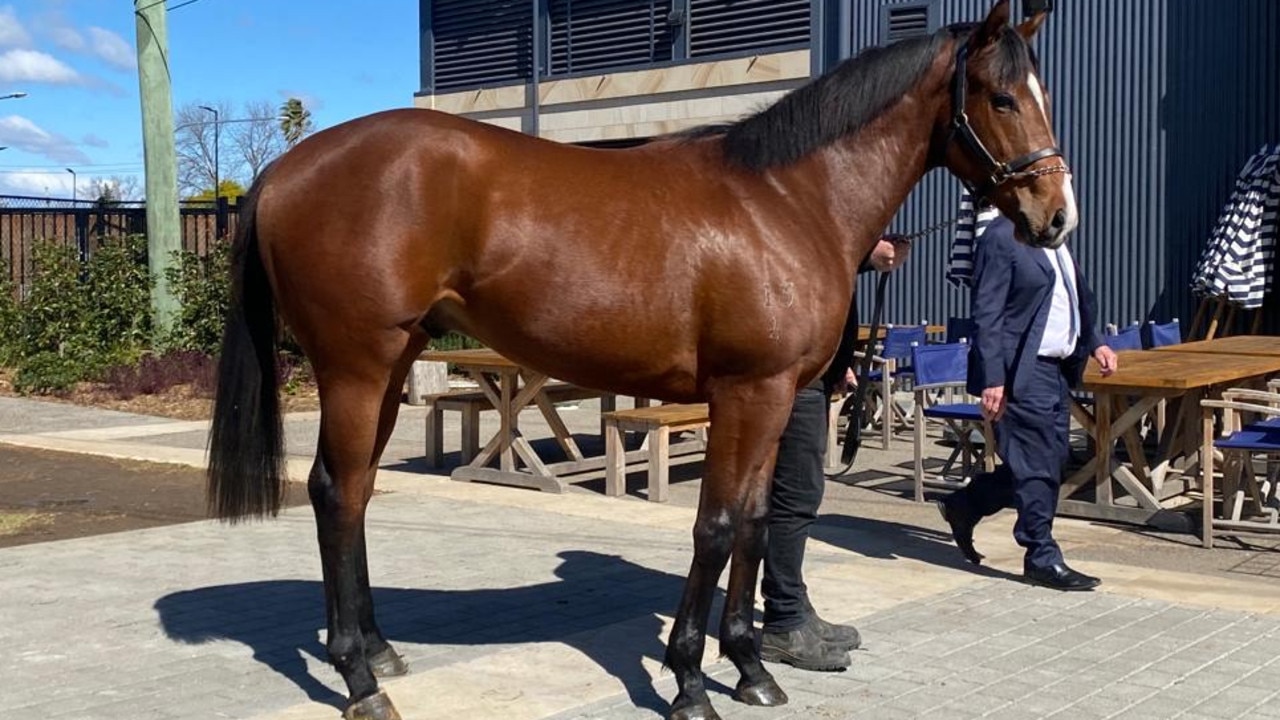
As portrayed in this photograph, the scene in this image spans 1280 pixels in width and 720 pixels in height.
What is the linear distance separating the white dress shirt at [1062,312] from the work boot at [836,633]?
78.2 inches

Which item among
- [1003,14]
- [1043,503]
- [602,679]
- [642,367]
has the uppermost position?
[1003,14]

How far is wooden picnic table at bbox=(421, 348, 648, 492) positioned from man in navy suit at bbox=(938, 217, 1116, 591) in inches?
139

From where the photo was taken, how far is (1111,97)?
43.7 ft

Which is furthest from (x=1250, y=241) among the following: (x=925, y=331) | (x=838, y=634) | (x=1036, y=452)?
(x=838, y=634)

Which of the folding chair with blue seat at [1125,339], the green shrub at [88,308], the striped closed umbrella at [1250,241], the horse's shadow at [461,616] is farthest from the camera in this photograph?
the green shrub at [88,308]

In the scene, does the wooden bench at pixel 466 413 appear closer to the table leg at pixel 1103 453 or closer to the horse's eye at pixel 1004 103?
the table leg at pixel 1103 453

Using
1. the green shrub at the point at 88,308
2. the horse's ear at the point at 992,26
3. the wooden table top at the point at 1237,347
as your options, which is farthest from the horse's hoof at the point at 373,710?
the green shrub at the point at 88,308

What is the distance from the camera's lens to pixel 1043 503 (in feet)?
21.2

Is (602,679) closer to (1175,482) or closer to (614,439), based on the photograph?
(614,439)

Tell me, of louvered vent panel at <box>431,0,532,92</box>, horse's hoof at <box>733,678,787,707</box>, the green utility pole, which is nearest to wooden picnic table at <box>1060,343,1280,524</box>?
horse's hoof at <box>733,678,787,707</box>

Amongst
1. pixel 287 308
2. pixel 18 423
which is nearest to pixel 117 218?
pixel 18 423

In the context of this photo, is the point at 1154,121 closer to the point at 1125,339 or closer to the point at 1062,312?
the point at 1125,339

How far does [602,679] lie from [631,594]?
1.31m

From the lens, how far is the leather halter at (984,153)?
4.46 m
